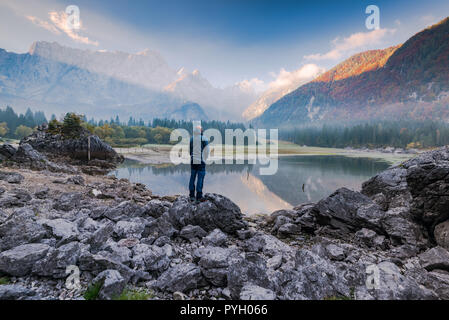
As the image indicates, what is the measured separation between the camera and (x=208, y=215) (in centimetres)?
801

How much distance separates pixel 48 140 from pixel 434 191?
49.9m

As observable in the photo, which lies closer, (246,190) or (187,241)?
(187,241)

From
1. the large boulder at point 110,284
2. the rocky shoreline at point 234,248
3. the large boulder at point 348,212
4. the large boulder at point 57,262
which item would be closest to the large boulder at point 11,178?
the rocky shoreline at point 234,248

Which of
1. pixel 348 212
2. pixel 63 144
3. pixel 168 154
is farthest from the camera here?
pixel 168 154

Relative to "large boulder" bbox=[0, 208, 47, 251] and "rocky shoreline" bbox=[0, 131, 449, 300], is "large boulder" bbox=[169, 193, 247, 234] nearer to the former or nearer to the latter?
"rocky shoreline" bbox=[0, 131, 449, 300]

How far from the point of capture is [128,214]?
827cm

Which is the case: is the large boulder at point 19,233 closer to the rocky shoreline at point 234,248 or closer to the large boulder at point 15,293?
the rocky shoreline at point 234,248

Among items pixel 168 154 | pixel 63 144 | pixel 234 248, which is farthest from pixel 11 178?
pixel 168 154

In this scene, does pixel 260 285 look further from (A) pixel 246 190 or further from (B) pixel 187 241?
(A) pixel 246 190

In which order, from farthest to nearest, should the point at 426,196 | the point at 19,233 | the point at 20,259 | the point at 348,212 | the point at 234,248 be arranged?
1. the point at 348,212
2. the point at 426,196
3. the point at 234,248
4. the point at 19,233
5. the point at 20,259

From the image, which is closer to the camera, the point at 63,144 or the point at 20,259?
the point at 20,259

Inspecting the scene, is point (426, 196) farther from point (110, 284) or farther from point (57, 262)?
point (57, 262)

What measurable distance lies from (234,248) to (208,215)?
177 cm
